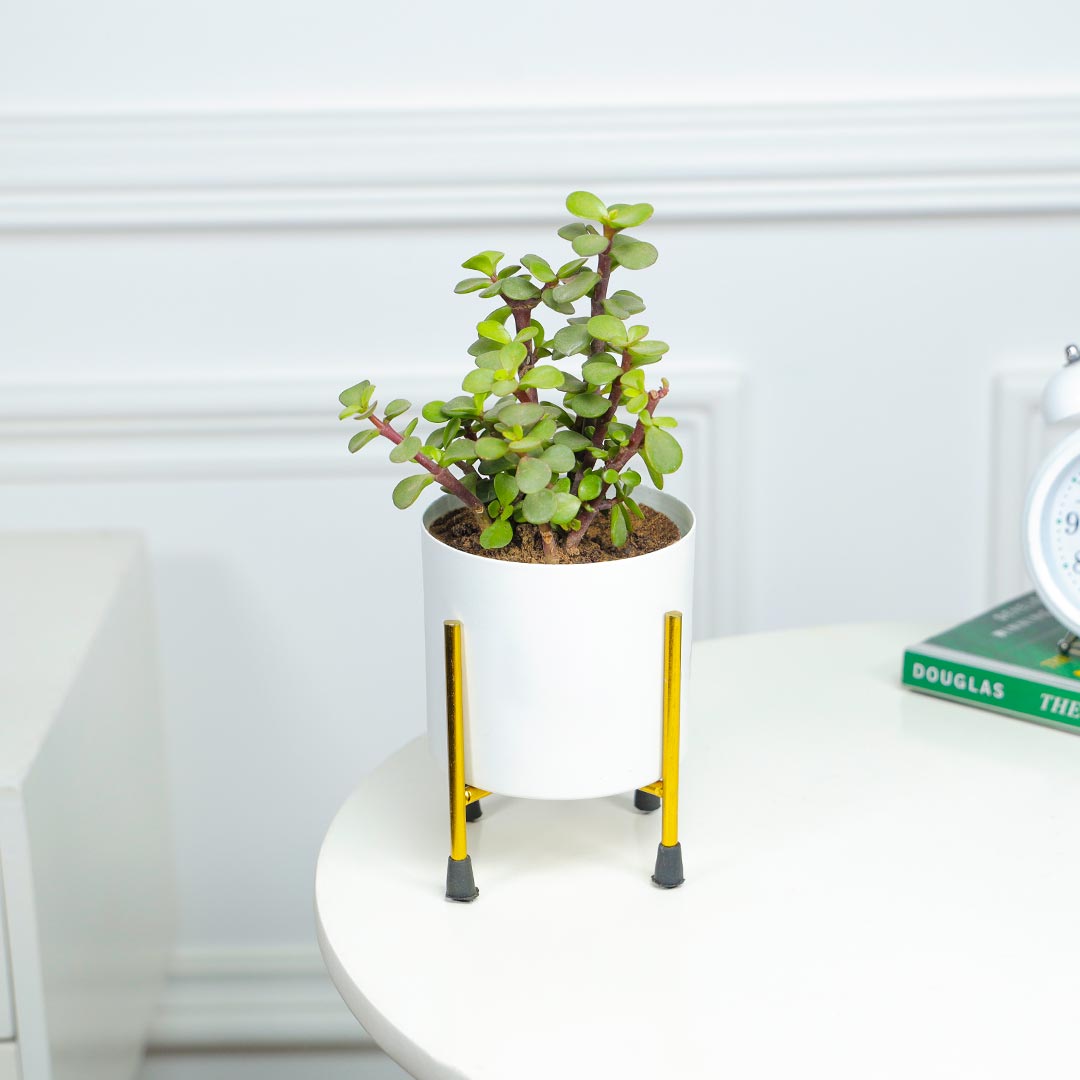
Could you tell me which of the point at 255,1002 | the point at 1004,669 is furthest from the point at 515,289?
the point at 255,1002

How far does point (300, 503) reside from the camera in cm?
127

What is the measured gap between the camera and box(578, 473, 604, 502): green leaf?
0.69m

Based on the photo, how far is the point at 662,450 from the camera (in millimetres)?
675

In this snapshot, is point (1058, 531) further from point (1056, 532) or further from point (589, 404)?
point (589, 404)

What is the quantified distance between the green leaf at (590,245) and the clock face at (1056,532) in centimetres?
38

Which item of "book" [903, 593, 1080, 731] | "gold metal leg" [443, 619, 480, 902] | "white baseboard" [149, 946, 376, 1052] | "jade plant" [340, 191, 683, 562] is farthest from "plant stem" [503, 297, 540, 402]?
"white baseboard" [149, 946, 376, 1052]

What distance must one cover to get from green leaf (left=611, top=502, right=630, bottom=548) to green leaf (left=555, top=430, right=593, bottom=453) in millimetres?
35

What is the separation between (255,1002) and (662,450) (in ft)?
3.07

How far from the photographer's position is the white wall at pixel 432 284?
3.88 ft

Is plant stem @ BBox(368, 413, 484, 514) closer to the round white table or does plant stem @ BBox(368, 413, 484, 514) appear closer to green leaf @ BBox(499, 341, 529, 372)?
green leaf @ BBox(499, 341, 529, 372)

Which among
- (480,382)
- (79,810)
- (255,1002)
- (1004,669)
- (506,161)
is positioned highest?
(506,161)

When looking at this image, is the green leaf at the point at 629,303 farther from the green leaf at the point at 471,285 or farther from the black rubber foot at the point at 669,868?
the black rubber foot at the point at 669,868

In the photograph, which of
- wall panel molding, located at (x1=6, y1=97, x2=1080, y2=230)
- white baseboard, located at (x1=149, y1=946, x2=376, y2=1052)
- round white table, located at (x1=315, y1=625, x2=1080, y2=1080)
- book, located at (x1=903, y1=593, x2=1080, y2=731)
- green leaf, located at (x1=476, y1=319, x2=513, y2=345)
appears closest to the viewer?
round white table, located at (x1=315, y1=625, x2=1080, y2=1080)

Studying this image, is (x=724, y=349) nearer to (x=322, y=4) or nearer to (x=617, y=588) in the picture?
(x=322, y=4)
